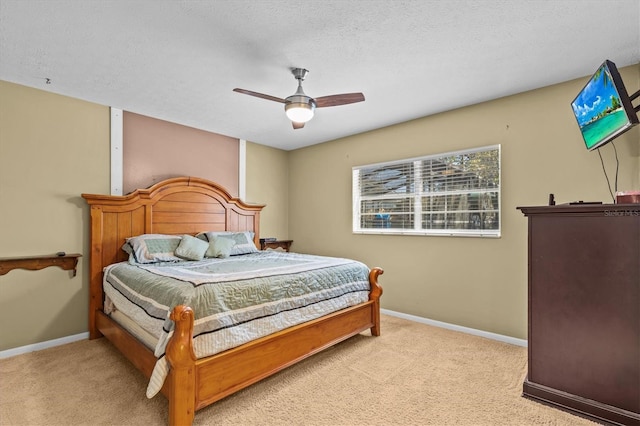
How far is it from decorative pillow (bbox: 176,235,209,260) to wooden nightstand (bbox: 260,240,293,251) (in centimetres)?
135

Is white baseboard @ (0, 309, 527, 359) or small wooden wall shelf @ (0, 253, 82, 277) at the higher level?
small wooden wall shelf @ (0, 253, 82, 277)

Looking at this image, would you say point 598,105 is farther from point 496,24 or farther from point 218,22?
point 218,22

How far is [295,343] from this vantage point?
7.91 ft

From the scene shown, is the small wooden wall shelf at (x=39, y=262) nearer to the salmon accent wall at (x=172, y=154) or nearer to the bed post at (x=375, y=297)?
the salmon accent wall at (x=172, y=154)

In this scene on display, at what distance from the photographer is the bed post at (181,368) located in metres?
1.71

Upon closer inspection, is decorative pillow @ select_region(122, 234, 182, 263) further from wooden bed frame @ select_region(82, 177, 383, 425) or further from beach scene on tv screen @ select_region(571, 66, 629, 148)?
beach scene on tv screen @ select_region(571, 66, 629, 148)

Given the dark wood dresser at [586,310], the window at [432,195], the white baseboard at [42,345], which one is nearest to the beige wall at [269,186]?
the window at [432,195]

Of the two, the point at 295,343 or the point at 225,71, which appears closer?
the point at 295,343

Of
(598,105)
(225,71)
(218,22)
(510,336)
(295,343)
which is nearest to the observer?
(218,22)

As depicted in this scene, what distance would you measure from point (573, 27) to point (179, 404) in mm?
3304

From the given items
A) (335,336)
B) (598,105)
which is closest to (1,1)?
(335,336)

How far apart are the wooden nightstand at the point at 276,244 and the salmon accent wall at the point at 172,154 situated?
0.84m

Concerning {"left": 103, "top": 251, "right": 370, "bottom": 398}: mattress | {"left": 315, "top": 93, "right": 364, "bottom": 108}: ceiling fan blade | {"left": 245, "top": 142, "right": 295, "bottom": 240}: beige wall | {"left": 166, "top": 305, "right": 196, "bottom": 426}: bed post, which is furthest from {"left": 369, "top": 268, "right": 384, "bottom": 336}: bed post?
{"left": 245, "top": 142, "right": 295, "bottom": 240}: beige wall

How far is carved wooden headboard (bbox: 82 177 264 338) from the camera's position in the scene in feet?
10.4
